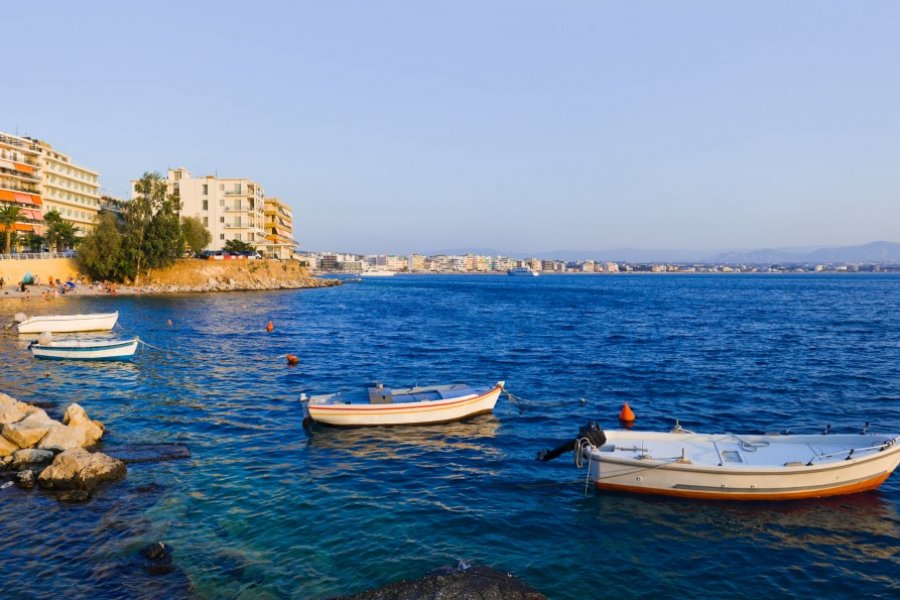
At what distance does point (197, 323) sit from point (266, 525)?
46645mm

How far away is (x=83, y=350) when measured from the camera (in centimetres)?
3681

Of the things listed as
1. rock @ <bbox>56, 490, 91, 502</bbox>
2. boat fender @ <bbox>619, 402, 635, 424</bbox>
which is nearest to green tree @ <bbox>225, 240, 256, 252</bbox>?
boat fender @ <bbox>619, 402, 635, 424</bbox>

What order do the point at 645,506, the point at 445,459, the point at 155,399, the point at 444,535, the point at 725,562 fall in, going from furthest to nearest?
the point at 155,399 → the point at 445,459 → the point at 645,506 → the point at 444,535 → the point at 725,562

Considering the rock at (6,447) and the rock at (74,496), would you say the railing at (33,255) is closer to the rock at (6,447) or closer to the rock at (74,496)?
the rock at (6,447)

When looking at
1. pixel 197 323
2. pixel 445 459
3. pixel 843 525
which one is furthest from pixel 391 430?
pixel 197 323

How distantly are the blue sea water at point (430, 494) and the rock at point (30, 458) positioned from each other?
1.82 metres

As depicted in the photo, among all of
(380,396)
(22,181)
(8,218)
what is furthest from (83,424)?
(22,181)

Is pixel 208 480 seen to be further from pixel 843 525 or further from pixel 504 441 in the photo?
pixel 843 525

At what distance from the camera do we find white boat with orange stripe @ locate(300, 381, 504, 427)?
2309cm

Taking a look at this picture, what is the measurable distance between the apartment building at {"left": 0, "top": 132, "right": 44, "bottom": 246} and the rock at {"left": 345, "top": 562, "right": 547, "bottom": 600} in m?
104

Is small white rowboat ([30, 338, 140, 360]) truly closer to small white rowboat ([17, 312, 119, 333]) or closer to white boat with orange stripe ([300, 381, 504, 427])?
small white rowboat ([17, 312, 119, 333])

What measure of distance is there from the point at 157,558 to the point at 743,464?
15.5 m

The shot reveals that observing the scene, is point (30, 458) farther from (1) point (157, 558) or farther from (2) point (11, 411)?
(1) point (157, 558)

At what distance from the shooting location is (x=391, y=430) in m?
23.3
